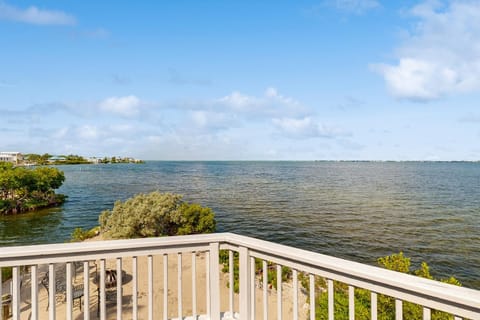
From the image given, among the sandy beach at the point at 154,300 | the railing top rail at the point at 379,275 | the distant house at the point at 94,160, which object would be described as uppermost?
the distant house at the point at 94,160

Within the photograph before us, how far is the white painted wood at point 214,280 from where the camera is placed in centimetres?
211

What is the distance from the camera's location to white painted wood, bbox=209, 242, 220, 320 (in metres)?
2.11

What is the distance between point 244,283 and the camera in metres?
2.07

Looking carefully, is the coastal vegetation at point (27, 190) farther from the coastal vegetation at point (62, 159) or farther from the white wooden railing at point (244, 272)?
the coastal vegetation at point (62, 159)

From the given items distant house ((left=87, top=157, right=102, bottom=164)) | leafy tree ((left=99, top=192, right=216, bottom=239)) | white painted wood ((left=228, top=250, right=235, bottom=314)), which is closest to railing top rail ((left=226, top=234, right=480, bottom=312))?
white painted wood ((left=228, top=250, right=235, bottom=314))

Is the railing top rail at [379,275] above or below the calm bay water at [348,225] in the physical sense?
above

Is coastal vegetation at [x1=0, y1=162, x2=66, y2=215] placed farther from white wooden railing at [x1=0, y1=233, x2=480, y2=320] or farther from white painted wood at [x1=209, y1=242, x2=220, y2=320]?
white painted wood at [x1=209, y1=242, x2=220, y2=320]

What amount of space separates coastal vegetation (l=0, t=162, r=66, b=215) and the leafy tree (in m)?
14.9

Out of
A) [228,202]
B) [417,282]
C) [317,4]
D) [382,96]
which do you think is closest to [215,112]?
[228,202]

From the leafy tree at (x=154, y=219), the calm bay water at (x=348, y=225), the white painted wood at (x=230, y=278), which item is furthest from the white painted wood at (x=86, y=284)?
the calm bay water at (x=348, y=225)

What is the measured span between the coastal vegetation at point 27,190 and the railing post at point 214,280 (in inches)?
1073

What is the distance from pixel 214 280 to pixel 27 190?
28.6 m

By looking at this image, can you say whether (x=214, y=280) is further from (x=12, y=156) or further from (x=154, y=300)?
(x=12, y=156)

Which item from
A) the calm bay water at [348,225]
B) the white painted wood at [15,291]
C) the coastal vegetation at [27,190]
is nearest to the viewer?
the white painted wood at [15,291]
